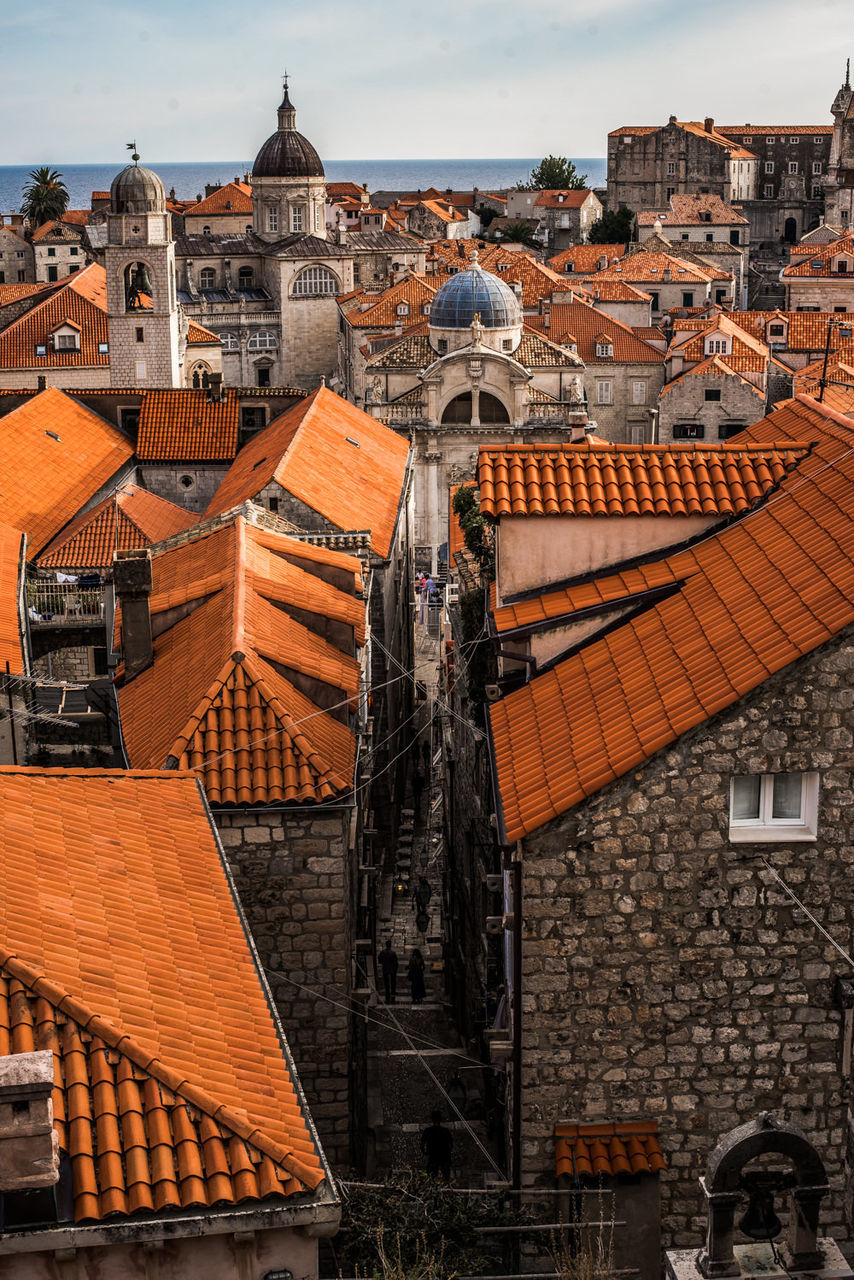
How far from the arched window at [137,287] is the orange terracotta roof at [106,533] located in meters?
20.7

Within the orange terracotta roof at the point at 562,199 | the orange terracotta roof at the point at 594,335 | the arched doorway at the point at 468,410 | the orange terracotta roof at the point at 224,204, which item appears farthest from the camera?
the orange terracotta roof at the point at 562,199

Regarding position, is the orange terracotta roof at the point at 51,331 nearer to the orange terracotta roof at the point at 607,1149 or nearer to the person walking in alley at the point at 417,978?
the person walking in alley at the point at 417,978

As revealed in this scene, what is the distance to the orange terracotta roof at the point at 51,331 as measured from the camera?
7062 centimetres

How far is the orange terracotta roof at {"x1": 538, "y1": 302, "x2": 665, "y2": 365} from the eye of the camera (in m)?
75.6

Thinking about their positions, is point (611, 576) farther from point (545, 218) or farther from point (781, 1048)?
point (545, 218)

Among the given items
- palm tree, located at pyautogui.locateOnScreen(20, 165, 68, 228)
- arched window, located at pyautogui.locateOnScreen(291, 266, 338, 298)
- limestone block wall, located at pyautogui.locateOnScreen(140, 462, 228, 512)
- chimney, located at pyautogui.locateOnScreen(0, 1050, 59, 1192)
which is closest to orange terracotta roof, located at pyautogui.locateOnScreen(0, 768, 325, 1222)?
chimney, located at pyautogui.locateOnScreen(0, 1050, 59, 1192)

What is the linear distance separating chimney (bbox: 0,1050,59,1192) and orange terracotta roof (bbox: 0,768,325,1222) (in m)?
0.37

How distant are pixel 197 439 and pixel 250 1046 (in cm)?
3411

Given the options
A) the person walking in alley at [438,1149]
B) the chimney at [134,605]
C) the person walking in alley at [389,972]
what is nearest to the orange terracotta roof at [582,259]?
the person walking in alley at [389,972]

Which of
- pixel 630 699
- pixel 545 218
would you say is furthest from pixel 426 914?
pixel 545 218

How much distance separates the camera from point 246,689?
17906 mm

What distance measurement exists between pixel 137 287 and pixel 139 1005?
49.3 m

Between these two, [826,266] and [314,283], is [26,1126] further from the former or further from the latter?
[826,266]

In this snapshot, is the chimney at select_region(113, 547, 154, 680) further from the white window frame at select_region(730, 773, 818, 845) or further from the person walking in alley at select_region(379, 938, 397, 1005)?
the white window frame at select_region(730, 773, 818, 845)
